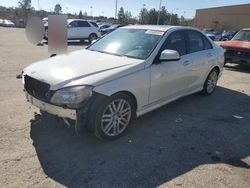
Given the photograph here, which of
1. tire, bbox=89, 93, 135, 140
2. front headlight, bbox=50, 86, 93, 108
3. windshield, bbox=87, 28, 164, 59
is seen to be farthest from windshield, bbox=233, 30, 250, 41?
front headlight, bbox=50, 86, 93, 108

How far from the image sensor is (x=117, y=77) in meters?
4.25

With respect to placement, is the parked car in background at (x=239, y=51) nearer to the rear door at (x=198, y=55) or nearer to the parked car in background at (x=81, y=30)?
the rear door at (x=198, y=55)

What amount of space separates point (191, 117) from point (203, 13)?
6961cm

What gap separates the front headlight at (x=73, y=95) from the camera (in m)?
3.91

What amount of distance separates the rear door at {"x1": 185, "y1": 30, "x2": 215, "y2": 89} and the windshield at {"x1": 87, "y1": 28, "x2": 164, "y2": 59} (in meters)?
1.01

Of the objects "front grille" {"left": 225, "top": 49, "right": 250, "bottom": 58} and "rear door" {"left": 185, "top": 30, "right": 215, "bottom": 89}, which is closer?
"rear door" {"left": 185, "top": 30, "right": 215, "bottom": 89}

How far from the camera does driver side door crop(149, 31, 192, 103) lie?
16.2ft

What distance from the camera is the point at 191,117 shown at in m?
5.71

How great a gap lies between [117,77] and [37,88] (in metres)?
1.15

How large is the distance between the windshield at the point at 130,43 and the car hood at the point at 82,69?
24cm

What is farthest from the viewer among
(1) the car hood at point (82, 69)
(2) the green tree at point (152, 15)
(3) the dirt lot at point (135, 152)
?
(2) the green tree at point (152, 15)

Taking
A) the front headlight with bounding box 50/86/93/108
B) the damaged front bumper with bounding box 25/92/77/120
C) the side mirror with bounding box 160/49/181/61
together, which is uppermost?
the side mirror with bounding box 160/49/181/61

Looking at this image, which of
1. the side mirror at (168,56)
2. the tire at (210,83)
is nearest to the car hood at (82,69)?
the side mirror at (168,56)

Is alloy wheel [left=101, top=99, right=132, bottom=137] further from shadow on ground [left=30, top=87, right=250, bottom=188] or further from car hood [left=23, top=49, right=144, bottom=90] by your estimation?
car hood [left=23, top=49, right=144, bottom=90]
